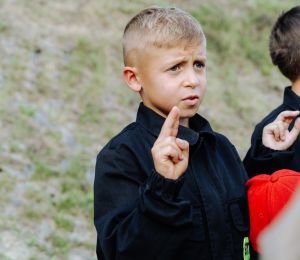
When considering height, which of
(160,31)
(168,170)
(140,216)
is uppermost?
(160,31)

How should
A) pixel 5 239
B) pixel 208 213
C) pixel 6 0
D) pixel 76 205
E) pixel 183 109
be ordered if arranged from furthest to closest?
pixel 6 0 < pixel 76 205 < pixel 5 239 < pixel 183 109 < pixel 208 213

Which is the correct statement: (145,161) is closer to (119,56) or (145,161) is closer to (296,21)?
(296,21)

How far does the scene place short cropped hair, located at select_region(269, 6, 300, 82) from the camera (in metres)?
2.47

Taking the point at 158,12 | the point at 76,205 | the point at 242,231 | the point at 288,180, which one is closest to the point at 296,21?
the point at 158,12

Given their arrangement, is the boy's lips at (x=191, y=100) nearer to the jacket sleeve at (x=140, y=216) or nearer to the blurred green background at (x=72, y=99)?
the jacket sleeve at (x=140, y=216)

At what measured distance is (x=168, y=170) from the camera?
50.4 inches

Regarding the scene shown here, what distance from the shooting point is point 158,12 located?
171 centimetres

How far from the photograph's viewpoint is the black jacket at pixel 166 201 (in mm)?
1271

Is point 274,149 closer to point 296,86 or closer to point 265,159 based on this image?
point 265,159

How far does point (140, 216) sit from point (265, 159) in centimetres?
91

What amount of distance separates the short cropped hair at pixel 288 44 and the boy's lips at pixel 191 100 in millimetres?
1226

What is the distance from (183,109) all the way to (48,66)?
435 centimetres

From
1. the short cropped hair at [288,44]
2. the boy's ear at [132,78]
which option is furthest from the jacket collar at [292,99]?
the boy's ear at [132,78]

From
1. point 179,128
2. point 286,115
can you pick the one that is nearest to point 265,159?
point 286,115
